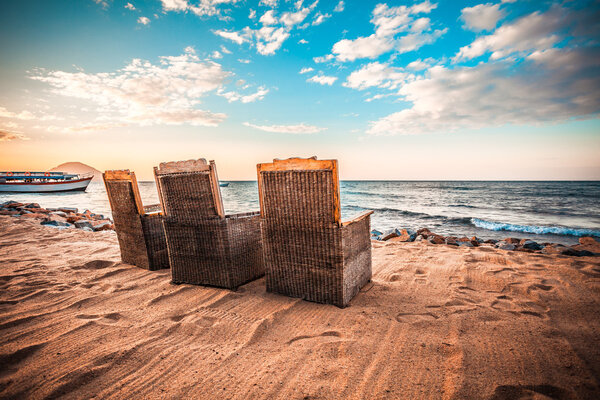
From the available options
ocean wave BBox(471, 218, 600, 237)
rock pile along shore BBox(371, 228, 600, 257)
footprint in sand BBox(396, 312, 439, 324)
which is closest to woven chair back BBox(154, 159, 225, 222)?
footprint in sand BBox(396, 312, 439, 324)

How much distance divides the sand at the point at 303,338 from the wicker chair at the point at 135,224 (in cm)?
30

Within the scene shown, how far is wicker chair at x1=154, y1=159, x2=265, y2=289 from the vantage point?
259cm

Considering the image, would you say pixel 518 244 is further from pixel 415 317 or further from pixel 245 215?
pixel 245 215

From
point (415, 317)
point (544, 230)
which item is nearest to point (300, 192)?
point (415, 317)

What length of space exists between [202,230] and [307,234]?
1164mm

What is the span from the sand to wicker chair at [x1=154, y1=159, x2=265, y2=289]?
0.62ft

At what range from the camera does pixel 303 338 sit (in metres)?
1.85

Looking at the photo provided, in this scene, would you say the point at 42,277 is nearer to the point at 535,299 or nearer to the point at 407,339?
the point at 407,339

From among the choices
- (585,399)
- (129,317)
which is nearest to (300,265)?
(129,317)

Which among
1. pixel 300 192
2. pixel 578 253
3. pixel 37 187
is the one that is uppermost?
pixel 37 187

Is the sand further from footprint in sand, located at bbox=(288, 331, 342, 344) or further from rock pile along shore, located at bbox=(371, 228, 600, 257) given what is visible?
rock pile along shore, located at bbox=(371, 228, 600, 257)

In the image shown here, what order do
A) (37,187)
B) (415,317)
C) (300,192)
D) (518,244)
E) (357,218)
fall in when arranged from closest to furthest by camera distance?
(415,317) < (300,192) < (357,218) < (518,244) < (37,187)

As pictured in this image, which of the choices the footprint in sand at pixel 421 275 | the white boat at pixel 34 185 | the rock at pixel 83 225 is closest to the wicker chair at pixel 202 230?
the footprint in sand at pixel 421 275

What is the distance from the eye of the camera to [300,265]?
7.94ft
